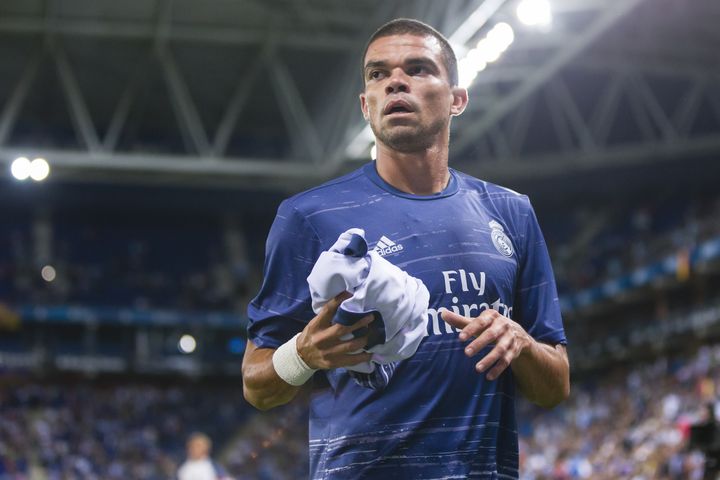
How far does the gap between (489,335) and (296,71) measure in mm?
21327

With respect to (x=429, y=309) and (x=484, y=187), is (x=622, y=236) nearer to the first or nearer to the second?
(x=484, y=187)

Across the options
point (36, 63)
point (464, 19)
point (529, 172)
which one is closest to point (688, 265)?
point (529, 172)

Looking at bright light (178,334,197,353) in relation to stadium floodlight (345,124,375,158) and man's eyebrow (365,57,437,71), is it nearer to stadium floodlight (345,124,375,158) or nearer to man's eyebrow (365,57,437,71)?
stadium floodlight (345,124,375,158)

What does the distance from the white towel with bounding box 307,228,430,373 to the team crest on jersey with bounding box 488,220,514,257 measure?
17.6 inches

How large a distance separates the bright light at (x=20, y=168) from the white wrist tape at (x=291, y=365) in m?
18.9

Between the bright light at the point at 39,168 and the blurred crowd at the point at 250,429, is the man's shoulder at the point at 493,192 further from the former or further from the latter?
the bright light at the point at 39,168

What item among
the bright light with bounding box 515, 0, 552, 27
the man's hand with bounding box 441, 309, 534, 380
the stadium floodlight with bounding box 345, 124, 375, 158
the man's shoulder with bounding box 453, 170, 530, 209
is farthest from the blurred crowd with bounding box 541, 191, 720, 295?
the man's hand with bounding box 441, 309, 534, 380

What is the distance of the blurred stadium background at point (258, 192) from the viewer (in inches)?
768

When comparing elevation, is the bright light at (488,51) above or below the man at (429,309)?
above

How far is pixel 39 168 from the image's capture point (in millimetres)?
20422

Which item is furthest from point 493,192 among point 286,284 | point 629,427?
point 629,427

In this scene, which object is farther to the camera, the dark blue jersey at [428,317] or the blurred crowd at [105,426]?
A: the blurred crowd at [105,426]

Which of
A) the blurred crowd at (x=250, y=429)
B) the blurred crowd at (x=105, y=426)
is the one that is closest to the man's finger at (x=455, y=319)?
the blurred crowd at (x=250, y=429)

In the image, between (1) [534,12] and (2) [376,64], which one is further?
(1) [534,12]
